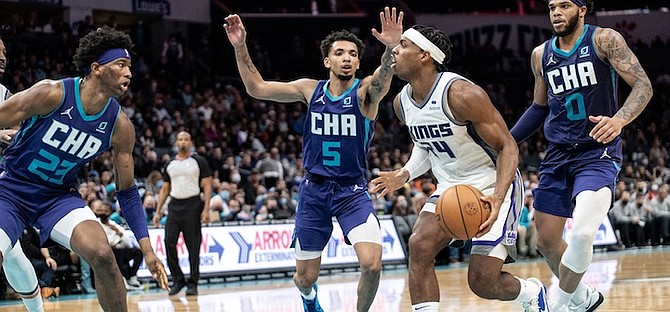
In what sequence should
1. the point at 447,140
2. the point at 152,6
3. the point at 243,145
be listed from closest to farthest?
the point at 447,140 < the point at 243,145 < the point at 152,6

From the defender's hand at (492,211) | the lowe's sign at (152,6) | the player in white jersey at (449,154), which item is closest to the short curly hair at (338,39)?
the player in white jersey at (449,154)

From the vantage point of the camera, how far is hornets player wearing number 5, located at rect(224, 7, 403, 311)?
26.1 ft

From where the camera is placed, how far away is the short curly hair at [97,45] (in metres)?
6.99

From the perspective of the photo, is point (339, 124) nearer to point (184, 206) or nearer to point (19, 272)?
point (19, 272)

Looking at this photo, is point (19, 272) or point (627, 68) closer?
point (627, 68)

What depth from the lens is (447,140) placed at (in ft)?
22.5

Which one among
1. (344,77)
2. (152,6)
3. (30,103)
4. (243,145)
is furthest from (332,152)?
(152,6)

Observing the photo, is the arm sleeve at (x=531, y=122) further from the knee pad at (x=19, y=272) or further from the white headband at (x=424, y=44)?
the knee pad at (x=19, y=272)

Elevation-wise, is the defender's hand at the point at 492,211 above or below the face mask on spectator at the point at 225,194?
above

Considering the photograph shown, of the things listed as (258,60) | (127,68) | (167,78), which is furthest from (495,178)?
(258,60)

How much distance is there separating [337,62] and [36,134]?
2474 mm

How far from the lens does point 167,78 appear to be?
25656 mm

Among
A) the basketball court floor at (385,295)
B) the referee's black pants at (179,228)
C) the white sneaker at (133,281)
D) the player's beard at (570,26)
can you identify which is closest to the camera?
the player's beard at (570,26)

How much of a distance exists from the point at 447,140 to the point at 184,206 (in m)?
6.77
